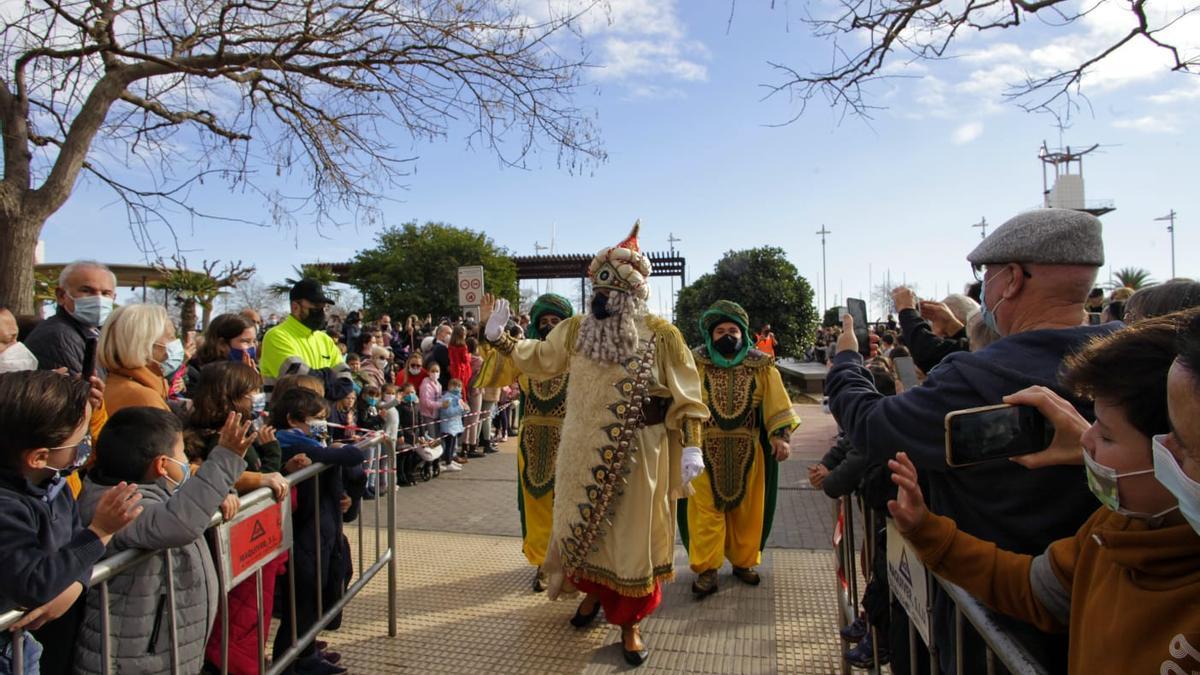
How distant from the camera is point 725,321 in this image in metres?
4.53

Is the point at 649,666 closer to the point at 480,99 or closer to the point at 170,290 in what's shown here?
the point at 480,99

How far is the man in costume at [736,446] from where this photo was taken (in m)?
4.36

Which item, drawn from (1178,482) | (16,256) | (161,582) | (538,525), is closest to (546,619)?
(538,525)

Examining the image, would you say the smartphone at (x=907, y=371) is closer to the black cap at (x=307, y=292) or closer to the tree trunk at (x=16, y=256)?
the black cap at (x=307, y=292)

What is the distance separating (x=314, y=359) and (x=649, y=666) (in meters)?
2.88

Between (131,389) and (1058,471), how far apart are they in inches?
130

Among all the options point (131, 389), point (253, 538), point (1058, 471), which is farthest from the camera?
point (131, 389)

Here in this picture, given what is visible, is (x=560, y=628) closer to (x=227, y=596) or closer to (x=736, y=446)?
(x=736, y=446)

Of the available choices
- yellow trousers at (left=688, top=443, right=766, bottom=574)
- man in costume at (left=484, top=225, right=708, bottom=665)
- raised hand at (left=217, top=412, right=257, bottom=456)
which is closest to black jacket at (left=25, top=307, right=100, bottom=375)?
raised hand at (left=217, top=412, right=257, bottom=456)

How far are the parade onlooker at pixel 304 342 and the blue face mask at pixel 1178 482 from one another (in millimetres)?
4197

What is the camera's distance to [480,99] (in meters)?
5.46

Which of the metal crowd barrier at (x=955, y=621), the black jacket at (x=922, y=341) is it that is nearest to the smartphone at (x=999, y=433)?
the metal crowd barrier at (x=955, y=621)

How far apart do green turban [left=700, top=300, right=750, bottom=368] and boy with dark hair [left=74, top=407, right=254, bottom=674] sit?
3.01m

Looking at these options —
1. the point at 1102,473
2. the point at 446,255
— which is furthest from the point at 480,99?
the point at 446,255
